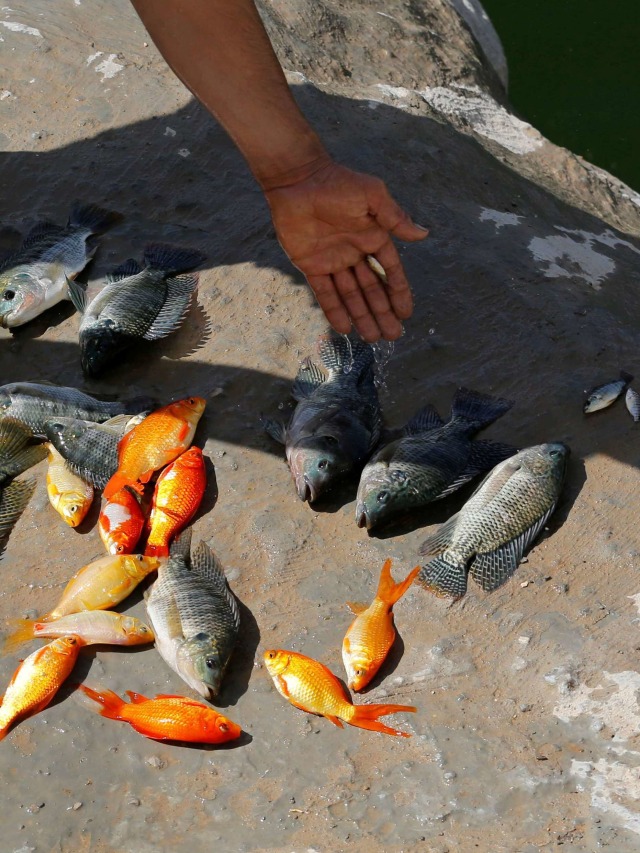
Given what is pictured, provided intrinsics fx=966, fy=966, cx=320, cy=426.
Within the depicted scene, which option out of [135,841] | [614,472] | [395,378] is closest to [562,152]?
[395,378]

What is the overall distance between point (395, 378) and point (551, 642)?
1724 millimetres

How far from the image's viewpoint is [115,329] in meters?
5.19

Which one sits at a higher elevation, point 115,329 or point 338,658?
point 115,329

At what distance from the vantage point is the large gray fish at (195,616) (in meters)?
3.70

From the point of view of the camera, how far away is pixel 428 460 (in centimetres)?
434

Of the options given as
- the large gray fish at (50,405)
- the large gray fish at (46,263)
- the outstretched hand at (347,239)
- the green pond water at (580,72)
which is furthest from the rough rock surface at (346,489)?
the green pond water at (580,72)

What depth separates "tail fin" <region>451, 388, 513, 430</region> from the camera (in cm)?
462

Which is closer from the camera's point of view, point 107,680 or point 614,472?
point 107,680

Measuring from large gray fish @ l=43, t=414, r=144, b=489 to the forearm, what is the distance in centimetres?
159

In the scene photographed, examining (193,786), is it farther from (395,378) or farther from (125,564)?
(395,378)

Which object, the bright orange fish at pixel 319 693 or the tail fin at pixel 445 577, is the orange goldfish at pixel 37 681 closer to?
the bright orange fish at pixel 319 693

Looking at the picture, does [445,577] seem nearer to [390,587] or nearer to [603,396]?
[390,587]

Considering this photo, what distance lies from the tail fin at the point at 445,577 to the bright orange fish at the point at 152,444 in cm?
134

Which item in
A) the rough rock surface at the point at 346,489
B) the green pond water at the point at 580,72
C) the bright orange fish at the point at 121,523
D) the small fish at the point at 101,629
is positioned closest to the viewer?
the rough rock surface at the point at 346,489
